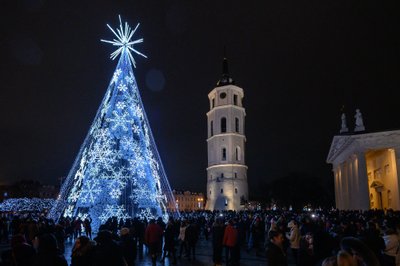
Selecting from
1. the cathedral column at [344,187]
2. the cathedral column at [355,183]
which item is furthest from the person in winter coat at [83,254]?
the cathedral column at [344,187]

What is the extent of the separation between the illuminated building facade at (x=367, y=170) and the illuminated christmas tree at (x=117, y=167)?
2300 cm

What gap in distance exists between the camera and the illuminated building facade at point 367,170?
121ft

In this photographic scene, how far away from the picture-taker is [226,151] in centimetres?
7506

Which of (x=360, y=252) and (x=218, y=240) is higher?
(x=360, y=252)

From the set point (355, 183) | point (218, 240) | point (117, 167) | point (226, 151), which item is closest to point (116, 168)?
point (117, 167)

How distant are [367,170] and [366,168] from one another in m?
8.00

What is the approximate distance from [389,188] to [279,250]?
40340mm

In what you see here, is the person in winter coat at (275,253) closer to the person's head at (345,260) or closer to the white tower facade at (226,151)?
the person's head at (345,260)

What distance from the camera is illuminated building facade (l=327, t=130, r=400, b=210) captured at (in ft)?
121

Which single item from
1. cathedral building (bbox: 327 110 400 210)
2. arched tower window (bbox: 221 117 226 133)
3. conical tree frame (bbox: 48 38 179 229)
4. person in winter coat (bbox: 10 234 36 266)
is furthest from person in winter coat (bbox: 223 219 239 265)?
arched tower window (bbox: 221 117 226 133)

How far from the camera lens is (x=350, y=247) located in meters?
5.13

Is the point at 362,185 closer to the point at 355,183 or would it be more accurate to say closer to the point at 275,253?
the point at 355,183

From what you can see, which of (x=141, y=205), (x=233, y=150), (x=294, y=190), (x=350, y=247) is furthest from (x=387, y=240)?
(x=294, y=190)

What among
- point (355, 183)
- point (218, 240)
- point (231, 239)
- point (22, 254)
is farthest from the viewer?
point (355, 183)
